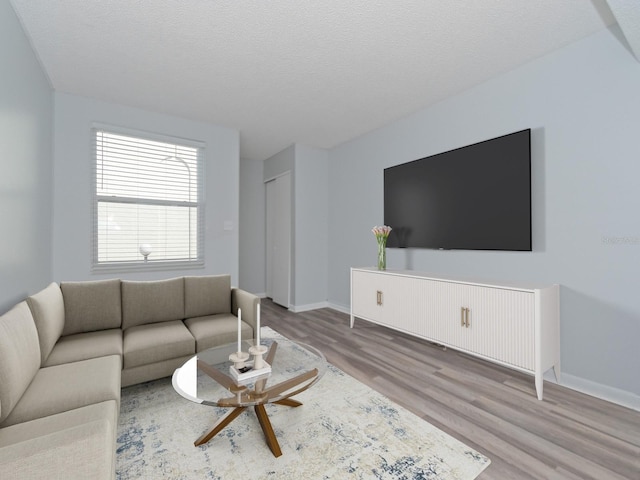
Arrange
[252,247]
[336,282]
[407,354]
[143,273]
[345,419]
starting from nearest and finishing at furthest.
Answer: [345,419]
[407,354]
[143,273]
[336,282]
[252,247]

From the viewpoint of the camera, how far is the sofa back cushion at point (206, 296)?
2.94 metres

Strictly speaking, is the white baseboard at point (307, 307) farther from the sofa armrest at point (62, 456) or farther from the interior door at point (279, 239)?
the sofa armrest at point (62, 456)

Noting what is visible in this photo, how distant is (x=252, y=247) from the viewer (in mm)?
5957

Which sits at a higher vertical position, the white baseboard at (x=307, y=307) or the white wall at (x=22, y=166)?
the white wall at (x=22, y=166)

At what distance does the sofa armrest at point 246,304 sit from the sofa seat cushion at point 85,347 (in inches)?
38.6

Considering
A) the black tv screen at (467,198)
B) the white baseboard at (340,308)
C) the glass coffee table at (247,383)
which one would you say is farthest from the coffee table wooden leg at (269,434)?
the white baseboard at (340,308)

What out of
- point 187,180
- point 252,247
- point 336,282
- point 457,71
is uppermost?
point 457,71

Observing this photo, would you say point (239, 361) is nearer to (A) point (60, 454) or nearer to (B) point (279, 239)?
(A) point (60, 454)

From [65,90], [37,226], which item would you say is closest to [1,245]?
[37,226]

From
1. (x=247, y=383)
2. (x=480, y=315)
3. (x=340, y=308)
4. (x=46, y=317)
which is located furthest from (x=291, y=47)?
(x=340, y=308)

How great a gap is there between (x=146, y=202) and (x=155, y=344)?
2.15 metres

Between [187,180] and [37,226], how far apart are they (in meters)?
1.65

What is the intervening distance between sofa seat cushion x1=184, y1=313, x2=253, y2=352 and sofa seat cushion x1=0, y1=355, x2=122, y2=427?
0.62 m

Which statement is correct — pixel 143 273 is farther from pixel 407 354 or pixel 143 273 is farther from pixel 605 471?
pixel 605 471
